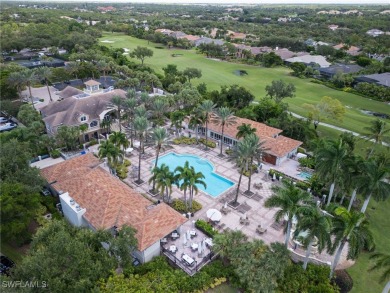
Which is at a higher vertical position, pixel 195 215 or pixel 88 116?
pixel 88 116

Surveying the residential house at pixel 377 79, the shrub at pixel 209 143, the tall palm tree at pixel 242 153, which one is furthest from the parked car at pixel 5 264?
the residential house at pixel 377 79

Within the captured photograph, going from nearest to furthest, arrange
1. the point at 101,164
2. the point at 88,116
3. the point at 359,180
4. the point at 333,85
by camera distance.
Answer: the point at 359,180 → the point at 101,164 → the point at 88,116 → the point at 333,85

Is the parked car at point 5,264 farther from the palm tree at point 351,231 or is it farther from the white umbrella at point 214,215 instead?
the palm tree at point 351,231

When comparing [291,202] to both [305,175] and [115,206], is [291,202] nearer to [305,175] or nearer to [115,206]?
[115,206]

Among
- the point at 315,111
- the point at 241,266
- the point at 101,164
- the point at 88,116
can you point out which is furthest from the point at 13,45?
the point at 241,266

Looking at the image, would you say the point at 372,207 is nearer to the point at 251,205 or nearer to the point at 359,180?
the point at 359,180

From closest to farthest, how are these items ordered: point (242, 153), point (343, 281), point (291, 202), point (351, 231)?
point (351, 231) < point (291, 202) < point (343, 281) < point (242, 153)

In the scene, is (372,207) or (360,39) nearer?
(372,207)

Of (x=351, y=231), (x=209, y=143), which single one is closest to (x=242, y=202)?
(x=351, y=231)
